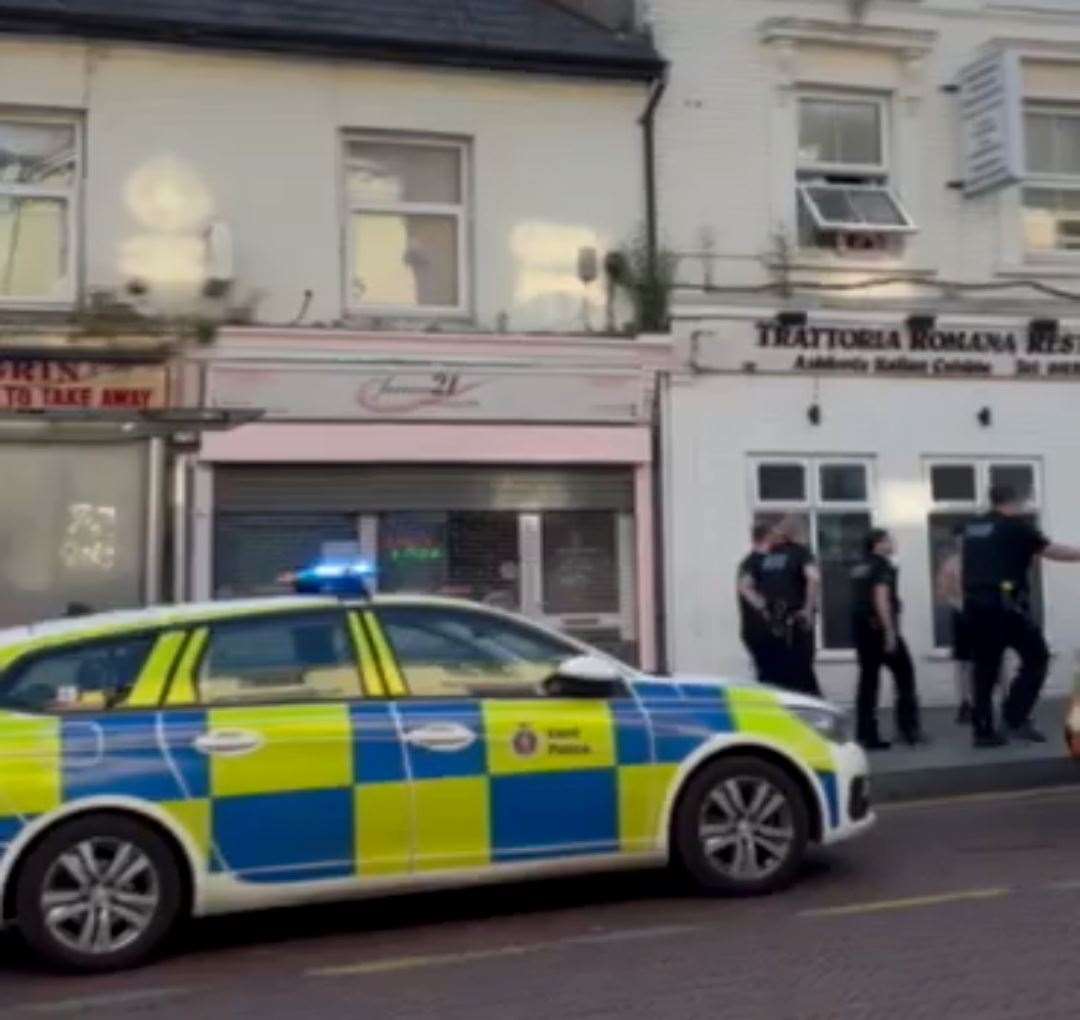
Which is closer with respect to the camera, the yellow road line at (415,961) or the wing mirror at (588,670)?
the yellow road line at (415,961)

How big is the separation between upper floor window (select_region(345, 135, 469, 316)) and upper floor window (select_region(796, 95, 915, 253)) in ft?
10.0

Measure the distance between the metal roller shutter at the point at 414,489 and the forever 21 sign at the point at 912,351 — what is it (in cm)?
170

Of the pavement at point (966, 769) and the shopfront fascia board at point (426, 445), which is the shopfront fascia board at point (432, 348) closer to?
the shopfront fascia board at point (426, 445)

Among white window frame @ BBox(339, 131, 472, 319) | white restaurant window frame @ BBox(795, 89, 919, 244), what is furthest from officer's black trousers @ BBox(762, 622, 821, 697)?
white restaurant window frame @ BBox(795, 89, 919, 244)

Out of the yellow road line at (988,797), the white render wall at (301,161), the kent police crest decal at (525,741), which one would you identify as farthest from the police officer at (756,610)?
the kent police crest decal at (525,741)

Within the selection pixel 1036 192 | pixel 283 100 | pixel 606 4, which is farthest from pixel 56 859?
pixel 1036 192

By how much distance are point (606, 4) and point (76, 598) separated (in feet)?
22.7

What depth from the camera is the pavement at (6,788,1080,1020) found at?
6090 millimetres

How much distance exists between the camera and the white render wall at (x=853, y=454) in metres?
14.6

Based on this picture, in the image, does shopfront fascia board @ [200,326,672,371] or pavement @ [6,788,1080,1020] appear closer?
pavement @ [6,788,1080,1020]

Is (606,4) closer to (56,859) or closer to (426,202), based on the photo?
(426,202)

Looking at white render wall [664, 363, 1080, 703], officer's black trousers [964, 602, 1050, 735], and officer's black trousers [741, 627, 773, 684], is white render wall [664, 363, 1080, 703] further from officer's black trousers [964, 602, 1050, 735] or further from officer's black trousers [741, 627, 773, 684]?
officer's black trousers [964, 602, 1050, 735]

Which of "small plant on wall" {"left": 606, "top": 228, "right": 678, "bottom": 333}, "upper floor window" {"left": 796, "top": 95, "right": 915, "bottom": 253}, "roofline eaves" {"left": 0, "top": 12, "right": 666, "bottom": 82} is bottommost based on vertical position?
"small plant on wall" {"left": 606, "top": 228, "right": 678, "bottom": 333}

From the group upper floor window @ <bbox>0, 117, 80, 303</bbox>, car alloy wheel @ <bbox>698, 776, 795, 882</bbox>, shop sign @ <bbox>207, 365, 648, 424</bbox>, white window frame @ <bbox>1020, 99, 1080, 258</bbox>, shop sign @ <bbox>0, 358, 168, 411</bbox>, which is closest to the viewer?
car alloy wheel @ <bbox>698, 776, 795, 882</bbox>
